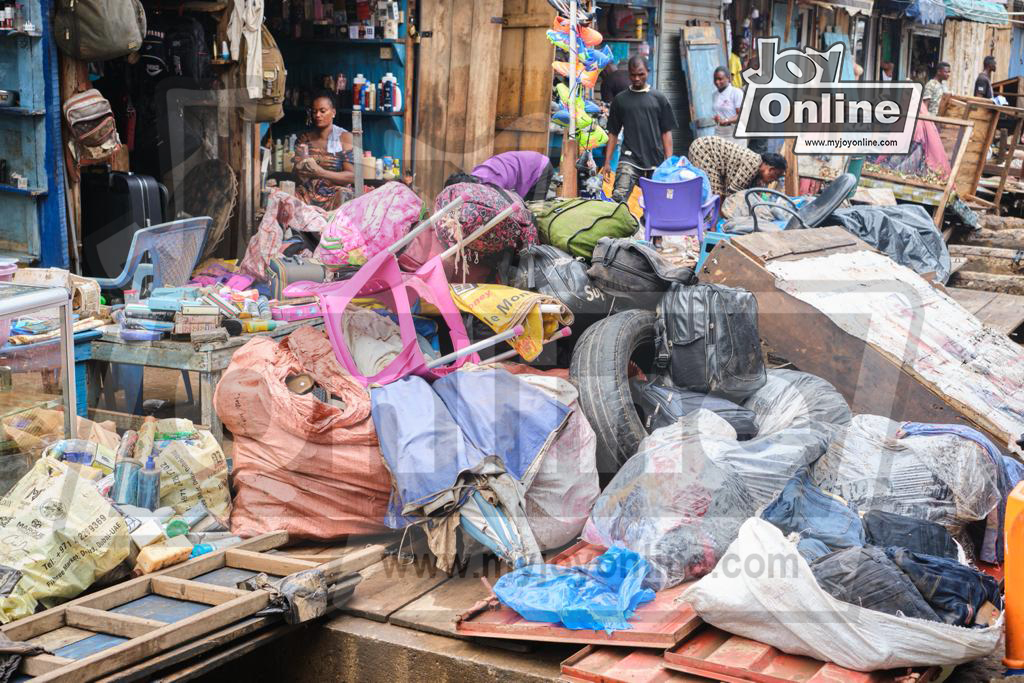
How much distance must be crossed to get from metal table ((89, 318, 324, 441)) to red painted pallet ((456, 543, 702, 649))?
200 centimetres

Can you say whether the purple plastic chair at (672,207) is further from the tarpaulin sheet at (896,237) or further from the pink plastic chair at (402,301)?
the pink plastic chair at (402,301)

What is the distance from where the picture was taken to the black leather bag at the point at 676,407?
15.5ft

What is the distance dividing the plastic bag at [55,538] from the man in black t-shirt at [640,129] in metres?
7.21

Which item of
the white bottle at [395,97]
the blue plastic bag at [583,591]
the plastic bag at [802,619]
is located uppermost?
the white bottle at [395,97]

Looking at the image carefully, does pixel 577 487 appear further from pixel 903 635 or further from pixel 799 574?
pixel 903 635

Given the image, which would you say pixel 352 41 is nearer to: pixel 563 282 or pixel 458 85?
pixel 458 85

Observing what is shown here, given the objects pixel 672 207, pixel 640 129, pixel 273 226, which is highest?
pixel 640 129

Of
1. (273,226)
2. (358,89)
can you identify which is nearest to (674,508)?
(273,226)

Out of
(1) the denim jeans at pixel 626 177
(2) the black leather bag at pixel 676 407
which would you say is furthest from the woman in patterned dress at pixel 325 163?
(2) the black leather bag at pixel 676 407

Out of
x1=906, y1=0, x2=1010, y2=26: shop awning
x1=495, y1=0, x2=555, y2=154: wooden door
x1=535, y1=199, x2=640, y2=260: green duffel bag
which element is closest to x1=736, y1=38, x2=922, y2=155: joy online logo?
x1=535, y1=199, x2=640, y2=260: green duffel bag

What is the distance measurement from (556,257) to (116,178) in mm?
3618

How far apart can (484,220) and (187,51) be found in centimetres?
428

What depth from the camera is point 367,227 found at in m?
5.40

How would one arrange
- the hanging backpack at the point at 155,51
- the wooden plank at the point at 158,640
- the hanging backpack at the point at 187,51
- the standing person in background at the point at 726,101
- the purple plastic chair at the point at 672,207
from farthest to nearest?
1. the standing person in background at the point at 726,101
2. the hanging backpack at the point at 187,51
3. the hanging backpack at the point at 155,51
4. the purple plastic chair at the point at 672,207
5. the wooden plank at the point at 158,640
